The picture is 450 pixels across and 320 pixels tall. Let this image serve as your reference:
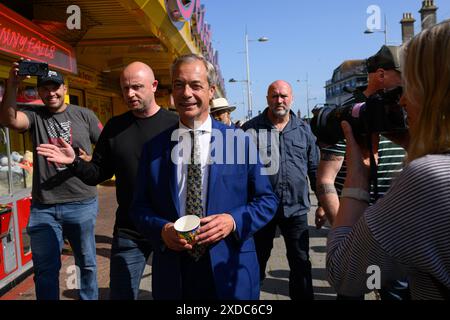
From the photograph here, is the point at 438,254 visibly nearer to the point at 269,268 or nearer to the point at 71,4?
the point at 269,268

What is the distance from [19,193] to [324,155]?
378 centimetres

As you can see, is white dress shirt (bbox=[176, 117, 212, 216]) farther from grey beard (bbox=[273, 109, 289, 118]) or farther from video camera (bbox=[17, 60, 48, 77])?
grey beard (bbox=[273, 109, 289, 118])

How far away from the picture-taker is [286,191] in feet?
11.4

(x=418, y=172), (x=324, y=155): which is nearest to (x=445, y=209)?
(x=418, y=172)

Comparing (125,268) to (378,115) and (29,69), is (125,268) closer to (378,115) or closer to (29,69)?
(29,69)

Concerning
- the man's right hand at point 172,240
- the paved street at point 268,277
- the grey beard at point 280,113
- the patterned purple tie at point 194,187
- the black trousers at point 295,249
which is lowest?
the paved street at point 268,277

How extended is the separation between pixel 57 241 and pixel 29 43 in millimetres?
2811

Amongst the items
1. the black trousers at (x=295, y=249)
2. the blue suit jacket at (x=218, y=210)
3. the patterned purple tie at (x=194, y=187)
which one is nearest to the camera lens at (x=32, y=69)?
the blue suit jacket at (x=218, y=210)

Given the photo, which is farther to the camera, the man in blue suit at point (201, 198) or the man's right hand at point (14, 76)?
the man's right hand at point (14, 76)

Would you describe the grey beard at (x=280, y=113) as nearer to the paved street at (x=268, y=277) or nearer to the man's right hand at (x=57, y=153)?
the paved street at (x=268, y=277)

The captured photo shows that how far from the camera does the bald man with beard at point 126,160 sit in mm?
2561

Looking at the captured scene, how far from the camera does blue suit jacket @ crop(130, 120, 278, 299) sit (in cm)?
194

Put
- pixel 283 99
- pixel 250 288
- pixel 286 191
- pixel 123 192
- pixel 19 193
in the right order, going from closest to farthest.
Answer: pixel 250 288, pixel 123 192, pixel 286 191, pixel 283 99, pixel 19 193

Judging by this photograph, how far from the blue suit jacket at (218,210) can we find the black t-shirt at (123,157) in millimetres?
512
